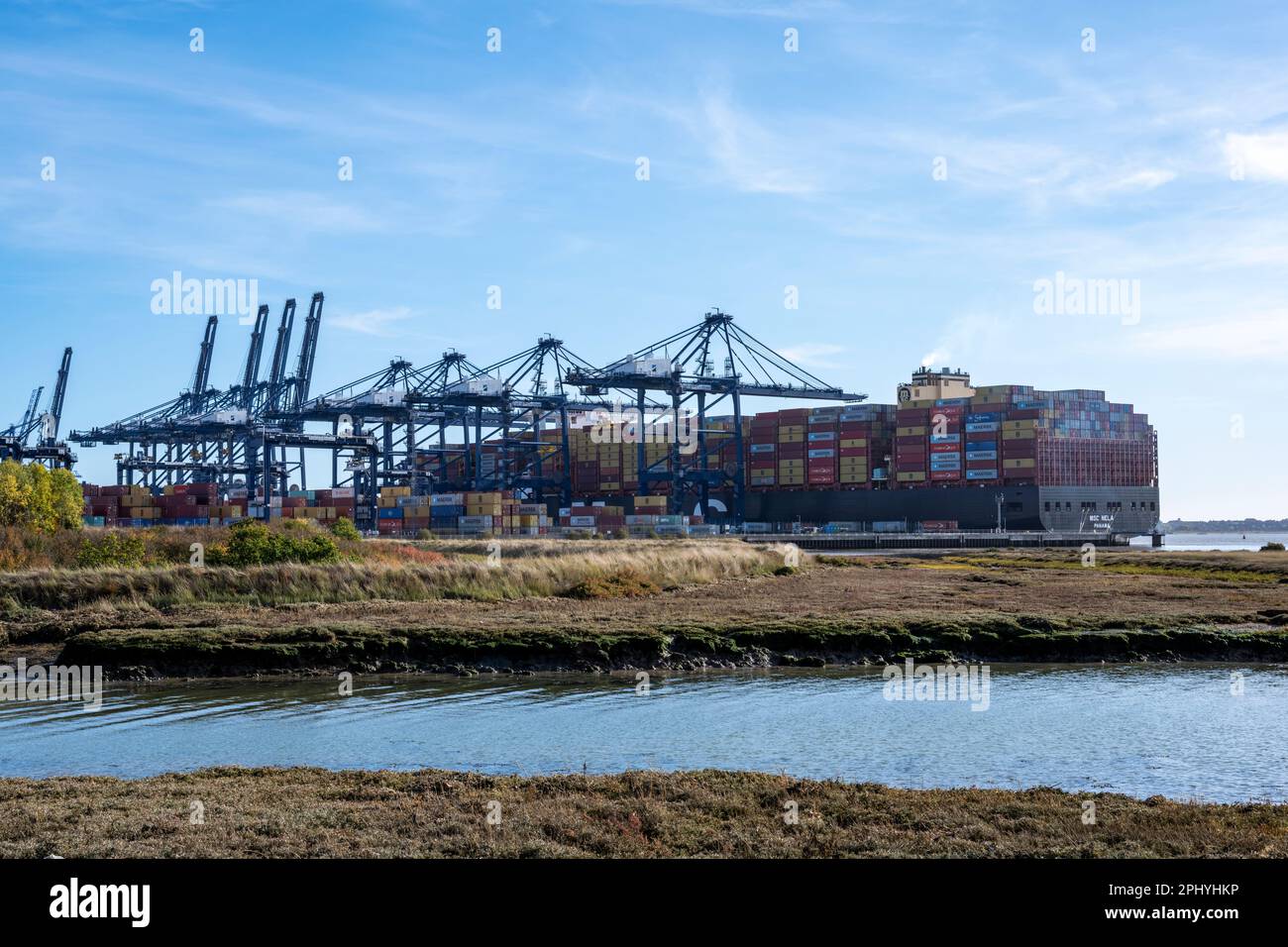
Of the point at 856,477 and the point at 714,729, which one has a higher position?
the point at 856,477

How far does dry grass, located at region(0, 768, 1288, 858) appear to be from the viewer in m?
9.36

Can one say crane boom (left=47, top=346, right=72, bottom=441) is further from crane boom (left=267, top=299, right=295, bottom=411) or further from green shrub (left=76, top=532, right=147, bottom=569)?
green shrub (left=76, top=532, right=147, bottom=569)

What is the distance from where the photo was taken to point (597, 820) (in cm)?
1044

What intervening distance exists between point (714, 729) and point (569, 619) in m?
11.6

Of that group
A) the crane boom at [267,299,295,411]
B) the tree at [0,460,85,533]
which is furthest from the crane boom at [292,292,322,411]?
the tree at [0,460,85,533]

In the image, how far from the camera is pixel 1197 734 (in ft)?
52.3

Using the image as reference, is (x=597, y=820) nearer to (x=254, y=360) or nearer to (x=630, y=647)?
(x=630, y=647)

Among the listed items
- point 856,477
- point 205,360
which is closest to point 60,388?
point 205,360

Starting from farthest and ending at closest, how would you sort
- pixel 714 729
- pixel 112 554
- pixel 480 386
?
pixel 480 386 < pixel 112 554 < pixel 714 729

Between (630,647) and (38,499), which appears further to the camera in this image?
(38,499)

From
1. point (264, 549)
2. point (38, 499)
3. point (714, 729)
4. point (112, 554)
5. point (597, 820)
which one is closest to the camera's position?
point (597, 820)

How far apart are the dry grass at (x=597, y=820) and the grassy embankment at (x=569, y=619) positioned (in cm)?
1152
